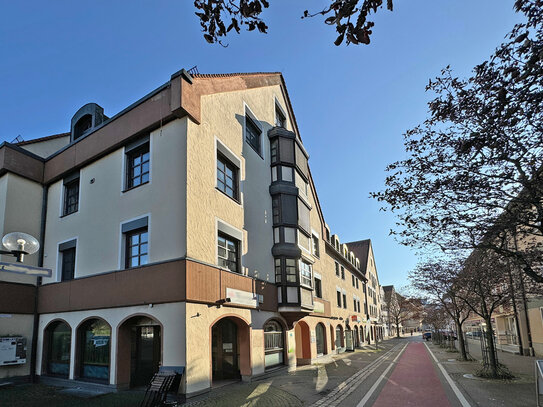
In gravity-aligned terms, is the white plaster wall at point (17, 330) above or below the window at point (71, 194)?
below

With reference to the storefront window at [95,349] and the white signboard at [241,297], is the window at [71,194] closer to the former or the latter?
the storefront window at [95,349]

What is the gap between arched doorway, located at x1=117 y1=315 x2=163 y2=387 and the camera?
12133mm

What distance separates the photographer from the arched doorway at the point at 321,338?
24308 mm

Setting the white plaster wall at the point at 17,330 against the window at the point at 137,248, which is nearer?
the window at the point at 137,248

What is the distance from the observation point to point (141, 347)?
503 inches

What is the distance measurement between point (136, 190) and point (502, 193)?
1080 cm

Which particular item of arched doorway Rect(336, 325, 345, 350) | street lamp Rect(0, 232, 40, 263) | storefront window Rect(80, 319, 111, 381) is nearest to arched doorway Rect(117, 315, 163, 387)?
storefront window Rect(80, 319, 111, 381)

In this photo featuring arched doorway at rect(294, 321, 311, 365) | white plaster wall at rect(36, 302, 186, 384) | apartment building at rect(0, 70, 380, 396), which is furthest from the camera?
arched doorway at rect(294, 321, 311, 365)

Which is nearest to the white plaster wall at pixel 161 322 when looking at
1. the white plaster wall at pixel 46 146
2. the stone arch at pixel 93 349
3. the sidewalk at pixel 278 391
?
the stone arch at pixel 93 349

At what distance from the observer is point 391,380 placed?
560 inches

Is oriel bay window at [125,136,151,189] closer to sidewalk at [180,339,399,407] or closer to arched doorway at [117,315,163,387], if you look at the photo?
→ arched doorway at [117,315,163,387]

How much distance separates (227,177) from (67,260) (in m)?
7.44

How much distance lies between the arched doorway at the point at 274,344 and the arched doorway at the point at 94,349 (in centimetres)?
603

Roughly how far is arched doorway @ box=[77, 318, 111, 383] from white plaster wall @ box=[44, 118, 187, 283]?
190cm
